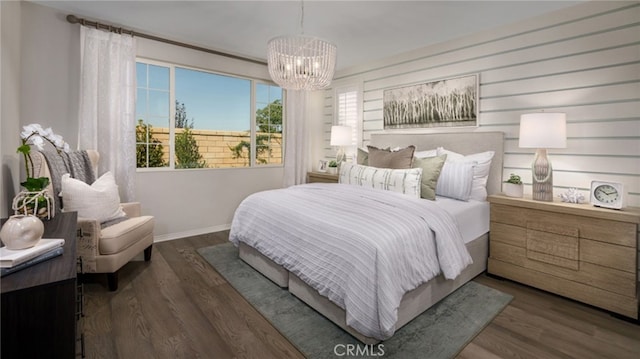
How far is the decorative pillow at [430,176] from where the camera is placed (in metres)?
2.93

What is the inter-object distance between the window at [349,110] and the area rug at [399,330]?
277 cm

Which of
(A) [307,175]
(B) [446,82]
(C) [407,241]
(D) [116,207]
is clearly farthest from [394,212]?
(A) [307,175]

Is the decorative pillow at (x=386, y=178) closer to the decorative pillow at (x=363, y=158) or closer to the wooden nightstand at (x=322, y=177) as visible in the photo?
the decorative pillow at (x=363, y=158)

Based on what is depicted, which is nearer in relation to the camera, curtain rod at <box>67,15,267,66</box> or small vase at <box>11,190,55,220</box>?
small vase at <box>11,190,55,220</box>

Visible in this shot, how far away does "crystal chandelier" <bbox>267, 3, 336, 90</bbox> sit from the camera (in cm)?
→ 252

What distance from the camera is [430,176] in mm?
2967

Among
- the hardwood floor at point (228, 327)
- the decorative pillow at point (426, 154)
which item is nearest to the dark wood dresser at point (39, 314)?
the hardwood floor at point (228, 327)

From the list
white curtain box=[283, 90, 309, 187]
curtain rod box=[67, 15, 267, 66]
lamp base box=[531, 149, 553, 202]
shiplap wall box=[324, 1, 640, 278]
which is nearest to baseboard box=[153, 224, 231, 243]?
white curtain box=[283, 90, 309, 187]

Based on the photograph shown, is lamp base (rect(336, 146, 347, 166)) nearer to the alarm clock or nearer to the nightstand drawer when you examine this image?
the nightstand drawer

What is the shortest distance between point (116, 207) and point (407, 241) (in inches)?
100

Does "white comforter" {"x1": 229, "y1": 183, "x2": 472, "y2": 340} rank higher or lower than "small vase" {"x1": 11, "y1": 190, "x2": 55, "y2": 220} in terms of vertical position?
lower

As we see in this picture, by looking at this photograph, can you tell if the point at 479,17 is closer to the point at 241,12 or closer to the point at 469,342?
the point at 241,12

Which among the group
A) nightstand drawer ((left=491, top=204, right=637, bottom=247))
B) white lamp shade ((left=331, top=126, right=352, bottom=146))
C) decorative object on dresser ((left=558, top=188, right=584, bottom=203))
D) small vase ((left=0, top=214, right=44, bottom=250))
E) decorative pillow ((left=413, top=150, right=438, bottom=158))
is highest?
white lamp shade ((left=331, top=126, right=352, bottom=146))

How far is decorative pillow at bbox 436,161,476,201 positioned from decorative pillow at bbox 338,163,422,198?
0.39 m
